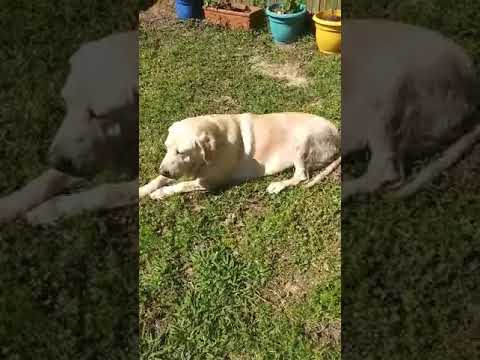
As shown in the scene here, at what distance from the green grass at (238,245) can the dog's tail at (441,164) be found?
362 millimetres

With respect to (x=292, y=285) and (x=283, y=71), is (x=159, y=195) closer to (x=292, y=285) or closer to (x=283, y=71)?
(x=292, y=285)

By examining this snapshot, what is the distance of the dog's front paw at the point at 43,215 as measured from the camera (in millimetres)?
3336

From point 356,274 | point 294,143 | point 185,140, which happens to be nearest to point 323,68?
point 294,143

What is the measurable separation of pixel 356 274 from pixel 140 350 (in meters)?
1.08

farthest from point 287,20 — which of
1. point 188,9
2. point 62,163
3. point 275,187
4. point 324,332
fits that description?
point 324,332

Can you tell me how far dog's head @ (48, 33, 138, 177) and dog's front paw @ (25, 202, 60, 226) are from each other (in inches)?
11.3

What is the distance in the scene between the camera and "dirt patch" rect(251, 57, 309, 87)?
162 inches

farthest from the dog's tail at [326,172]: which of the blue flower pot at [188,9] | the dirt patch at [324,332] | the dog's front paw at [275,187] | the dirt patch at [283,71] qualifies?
the blue flower pot at [188,9]

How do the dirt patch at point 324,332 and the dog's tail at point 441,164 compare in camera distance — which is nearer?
the dirt patch at point 324,332

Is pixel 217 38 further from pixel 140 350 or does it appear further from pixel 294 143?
pixel 140 350

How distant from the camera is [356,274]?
307cm

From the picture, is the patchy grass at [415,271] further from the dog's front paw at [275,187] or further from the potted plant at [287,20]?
the potted plant at [287,20]

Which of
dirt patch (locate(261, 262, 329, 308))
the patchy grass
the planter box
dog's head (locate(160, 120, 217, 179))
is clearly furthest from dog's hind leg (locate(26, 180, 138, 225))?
the planter box

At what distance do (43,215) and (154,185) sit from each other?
0.61 metres
